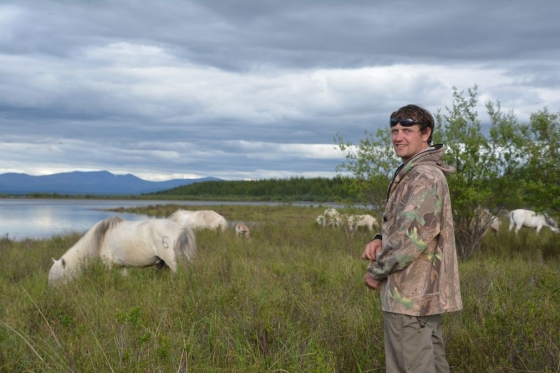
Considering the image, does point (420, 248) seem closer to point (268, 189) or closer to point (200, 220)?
point (200, 220)

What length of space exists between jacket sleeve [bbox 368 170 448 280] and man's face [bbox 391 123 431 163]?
23 cm

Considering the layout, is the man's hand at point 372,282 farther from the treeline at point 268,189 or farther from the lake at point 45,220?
the treeline at point 268,189

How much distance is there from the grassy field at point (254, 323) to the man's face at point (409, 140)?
1478 millimetres

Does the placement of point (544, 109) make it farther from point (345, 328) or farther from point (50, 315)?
point (50, 315)

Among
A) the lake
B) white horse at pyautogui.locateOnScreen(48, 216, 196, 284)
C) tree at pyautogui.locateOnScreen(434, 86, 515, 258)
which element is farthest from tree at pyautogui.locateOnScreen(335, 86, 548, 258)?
the lake

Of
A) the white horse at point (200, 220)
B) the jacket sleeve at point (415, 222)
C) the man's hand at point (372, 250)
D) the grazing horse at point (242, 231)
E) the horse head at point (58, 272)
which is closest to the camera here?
the jacket sleeve at point (415, 222)

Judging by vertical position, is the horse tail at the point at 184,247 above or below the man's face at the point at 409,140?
below

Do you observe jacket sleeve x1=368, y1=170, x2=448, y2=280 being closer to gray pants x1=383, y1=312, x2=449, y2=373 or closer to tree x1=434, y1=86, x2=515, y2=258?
gray pants x1=383, y1=312, x2=449, y2=373

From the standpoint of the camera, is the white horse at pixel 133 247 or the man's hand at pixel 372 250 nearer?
the man's hand at pixel 372 250

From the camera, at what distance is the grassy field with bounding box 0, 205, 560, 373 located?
3.93 meters

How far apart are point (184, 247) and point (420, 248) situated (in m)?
6.04

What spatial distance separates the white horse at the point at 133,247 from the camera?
8578mm

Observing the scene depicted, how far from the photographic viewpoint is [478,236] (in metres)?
11.1

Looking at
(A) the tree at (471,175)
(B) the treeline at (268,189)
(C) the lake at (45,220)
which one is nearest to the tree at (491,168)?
(A) the tree at (471,175)
